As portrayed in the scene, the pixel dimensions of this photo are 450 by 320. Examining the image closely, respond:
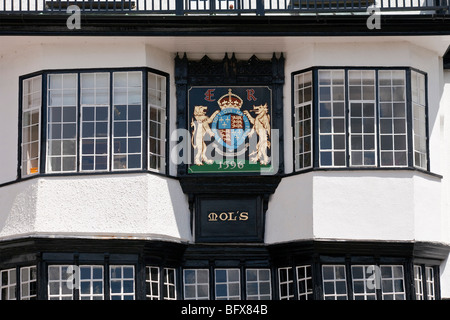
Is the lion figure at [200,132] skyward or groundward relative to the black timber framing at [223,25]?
groundward

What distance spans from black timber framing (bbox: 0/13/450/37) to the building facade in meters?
0.04

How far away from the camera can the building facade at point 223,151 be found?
37.4 meters

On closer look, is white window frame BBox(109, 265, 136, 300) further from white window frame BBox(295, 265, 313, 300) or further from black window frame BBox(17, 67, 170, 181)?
white window frame BBox(295, 265, 313, 300)

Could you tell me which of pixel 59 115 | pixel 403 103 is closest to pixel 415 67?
pixel 403 103

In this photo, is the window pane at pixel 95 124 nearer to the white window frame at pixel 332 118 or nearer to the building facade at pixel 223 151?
the building facade at pixel 223 151

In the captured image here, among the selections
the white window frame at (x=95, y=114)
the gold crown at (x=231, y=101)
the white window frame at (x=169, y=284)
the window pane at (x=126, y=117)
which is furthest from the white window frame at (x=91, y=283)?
the gold crown at (x=231, y=101)

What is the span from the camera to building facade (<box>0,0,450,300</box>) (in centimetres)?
3741

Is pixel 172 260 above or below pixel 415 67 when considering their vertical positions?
below

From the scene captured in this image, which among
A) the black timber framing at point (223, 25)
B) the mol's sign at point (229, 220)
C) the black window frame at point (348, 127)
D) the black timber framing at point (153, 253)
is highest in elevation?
the black timber framing at point (223, 25)

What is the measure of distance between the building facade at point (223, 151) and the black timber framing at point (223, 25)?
0.04m

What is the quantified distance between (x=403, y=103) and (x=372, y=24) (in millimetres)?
1822

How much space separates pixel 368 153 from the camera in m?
38.0

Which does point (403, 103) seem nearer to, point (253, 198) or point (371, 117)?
point (371, 117)

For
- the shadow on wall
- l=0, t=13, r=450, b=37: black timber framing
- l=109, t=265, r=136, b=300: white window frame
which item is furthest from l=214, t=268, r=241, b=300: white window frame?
l=0, t=13, r=450, b=37: black timber framing
